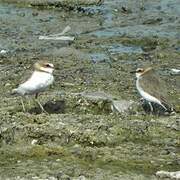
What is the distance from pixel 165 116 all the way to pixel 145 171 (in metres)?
2.55

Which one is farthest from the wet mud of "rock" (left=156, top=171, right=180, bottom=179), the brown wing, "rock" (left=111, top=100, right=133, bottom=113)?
the brown wing

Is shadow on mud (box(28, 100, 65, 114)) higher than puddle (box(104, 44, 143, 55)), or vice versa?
shadow on mud (box(28, 100, 65, 114))

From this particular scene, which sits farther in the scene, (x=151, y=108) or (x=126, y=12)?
(x=126, y=12)

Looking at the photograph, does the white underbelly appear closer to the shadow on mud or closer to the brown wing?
the brown wing

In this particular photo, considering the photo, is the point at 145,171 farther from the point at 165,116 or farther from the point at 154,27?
the point at 154,27

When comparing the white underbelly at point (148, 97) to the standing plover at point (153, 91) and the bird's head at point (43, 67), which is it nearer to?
the standing plover at point (153, 91)

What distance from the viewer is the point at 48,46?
52.4ft

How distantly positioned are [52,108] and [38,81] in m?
0.55

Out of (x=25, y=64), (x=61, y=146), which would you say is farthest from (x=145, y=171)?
(x=25, y=64)

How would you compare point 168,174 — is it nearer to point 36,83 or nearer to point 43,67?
point 36,83

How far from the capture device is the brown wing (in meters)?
10.6

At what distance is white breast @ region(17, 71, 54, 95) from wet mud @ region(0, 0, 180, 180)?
202 millimetres

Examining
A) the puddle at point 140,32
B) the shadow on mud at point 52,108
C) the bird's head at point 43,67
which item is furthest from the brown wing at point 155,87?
the puddle at point 140,32

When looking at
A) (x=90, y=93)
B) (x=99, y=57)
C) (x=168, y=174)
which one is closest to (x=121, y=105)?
(x=90, y=93)
